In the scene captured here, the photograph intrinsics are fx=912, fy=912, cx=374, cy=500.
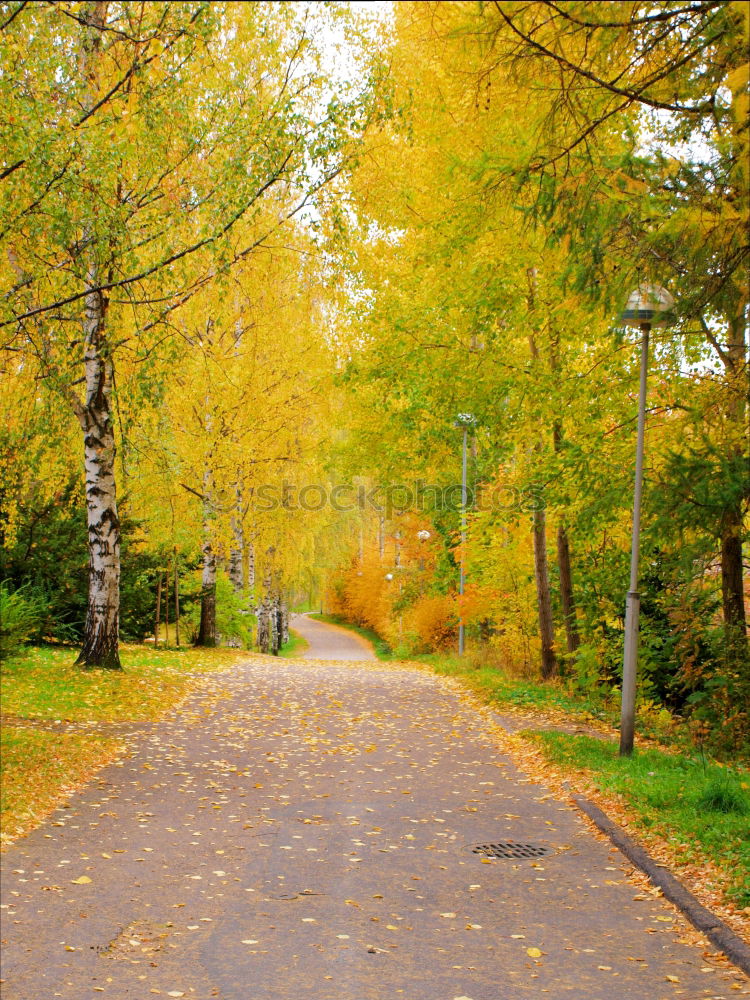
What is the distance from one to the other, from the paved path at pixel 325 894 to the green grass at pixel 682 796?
519 millimetres

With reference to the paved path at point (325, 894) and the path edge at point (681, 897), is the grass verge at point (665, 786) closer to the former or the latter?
the path edge at point (681, 897)

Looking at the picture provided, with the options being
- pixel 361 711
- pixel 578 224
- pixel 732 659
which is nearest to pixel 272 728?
pixel 361 711

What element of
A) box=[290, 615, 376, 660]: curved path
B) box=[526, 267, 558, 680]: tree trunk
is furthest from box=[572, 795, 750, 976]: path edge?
box=[290, 615, 376, 660]: curved path

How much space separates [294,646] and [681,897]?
1766 inches

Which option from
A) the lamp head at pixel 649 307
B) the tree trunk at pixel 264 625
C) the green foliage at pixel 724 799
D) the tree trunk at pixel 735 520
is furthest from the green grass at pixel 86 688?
the tree trunk at pixel 264 625

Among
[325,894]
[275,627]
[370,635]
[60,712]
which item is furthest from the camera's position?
[370,635]

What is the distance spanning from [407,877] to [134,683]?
8422 millimetres

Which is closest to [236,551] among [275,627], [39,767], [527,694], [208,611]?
[208,611]

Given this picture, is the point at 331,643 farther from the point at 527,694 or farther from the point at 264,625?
the point at 527,694

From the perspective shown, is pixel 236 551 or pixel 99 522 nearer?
pixel 99 522

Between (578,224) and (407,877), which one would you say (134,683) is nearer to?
(407,877)

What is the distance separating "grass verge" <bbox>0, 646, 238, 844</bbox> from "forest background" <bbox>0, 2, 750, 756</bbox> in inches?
36.4

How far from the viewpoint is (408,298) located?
16922mm

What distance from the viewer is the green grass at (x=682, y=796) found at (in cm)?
635
